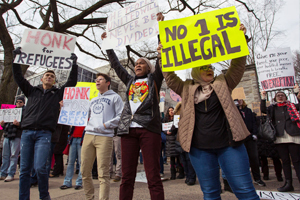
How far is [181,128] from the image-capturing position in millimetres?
2045

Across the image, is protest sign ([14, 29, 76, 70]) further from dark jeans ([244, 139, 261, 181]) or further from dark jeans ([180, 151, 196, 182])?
dark jeans ([244, 139, 261, 181])

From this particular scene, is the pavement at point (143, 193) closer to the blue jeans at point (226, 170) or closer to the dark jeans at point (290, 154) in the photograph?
the dark jeans at point (290, 154)

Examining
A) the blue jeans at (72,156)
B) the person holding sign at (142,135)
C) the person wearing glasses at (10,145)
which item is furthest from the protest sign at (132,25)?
the person wearing glasses at (10,145)

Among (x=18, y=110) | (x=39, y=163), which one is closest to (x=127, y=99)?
(x=39, y=163)

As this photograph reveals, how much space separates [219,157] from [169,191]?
2357 mm

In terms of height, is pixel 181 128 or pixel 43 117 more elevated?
pixel 43 117

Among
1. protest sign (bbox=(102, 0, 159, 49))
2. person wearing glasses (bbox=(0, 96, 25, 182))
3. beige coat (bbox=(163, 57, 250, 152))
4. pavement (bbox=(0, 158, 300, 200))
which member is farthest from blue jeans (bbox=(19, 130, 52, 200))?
person wearing glasses (bbox=(0, 96, 25, 182))

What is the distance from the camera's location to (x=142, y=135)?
2.31 m

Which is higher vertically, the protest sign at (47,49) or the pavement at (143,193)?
the protest sign at (47,49)

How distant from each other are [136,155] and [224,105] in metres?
1.13

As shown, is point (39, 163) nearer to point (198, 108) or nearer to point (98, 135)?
point (98, 135)

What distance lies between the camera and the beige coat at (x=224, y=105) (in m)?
1.82

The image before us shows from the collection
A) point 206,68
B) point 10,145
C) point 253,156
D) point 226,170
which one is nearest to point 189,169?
point 253,156

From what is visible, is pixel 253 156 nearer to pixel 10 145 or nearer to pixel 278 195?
pixel 278 195
